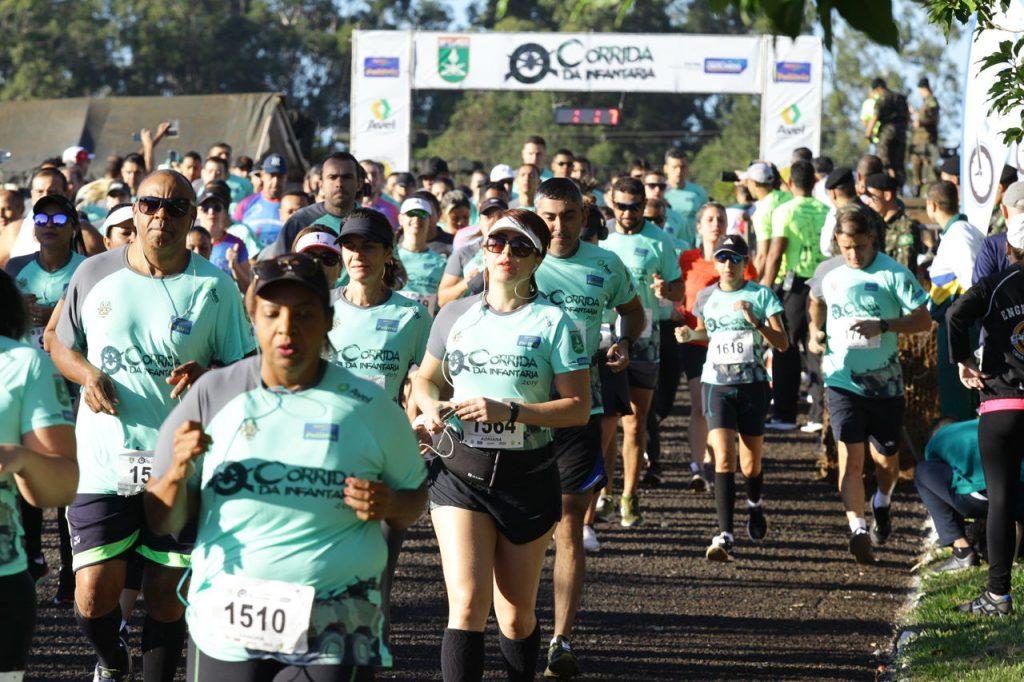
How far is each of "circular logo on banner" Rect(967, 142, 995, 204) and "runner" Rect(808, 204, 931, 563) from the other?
822 mm

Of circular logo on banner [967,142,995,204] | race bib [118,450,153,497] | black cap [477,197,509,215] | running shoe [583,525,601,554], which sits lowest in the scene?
running shoe [583,525,601,554]

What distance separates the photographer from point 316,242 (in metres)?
6.75

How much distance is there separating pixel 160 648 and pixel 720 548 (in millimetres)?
4658

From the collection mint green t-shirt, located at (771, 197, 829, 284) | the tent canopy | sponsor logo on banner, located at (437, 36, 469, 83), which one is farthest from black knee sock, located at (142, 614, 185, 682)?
sponsor logo on banner, located at (437, 36, 469, 83)

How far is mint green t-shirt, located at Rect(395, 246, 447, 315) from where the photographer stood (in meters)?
10.8

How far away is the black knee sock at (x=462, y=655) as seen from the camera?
19.5 feet

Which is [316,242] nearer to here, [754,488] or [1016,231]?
[1016,231]

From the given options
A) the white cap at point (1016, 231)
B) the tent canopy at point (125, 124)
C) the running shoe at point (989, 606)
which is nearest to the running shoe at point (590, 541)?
the running shoe at point (989, 606)

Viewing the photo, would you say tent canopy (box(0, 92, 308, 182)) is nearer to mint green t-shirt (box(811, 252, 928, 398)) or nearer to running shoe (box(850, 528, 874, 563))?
mint green t-shirt (box(811, 252, 928, 398))

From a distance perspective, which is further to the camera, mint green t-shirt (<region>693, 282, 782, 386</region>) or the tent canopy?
the tent canopy

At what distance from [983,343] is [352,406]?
4.59 meters

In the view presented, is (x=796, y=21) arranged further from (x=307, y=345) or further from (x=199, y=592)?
(x=199, y=592)

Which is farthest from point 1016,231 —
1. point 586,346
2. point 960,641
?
point 586,346

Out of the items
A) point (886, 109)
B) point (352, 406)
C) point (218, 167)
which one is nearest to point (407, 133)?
point (886, 109)
